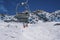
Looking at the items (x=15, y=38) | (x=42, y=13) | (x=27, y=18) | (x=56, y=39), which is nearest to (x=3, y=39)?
(x=15, y=38)

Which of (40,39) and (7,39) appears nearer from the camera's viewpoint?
(7,39)

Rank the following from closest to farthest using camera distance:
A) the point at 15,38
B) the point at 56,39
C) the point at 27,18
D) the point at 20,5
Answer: the point at 15,38 → the point at 56,39 → the point at 20,5 → the point at 27,18

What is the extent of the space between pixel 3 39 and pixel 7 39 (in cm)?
22

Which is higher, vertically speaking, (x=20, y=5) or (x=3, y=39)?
(x=20, y=5)

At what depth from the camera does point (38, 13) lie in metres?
34.6

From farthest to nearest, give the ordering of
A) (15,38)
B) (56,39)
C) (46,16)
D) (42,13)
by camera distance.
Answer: (42,13)
(46,16)
(56,39)
(15,38)

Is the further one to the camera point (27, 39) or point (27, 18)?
point (27, 18)

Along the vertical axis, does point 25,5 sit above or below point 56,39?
above

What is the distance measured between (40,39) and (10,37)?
1812 mm

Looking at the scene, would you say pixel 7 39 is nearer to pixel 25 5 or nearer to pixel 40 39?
pixel 40 39

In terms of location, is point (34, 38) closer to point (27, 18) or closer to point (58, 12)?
A: point (27, 18)

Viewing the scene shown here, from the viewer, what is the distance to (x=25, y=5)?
64.3 feet

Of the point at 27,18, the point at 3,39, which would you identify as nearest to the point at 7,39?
the point at 3,39

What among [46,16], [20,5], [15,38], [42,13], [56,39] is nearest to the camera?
[15,38]
